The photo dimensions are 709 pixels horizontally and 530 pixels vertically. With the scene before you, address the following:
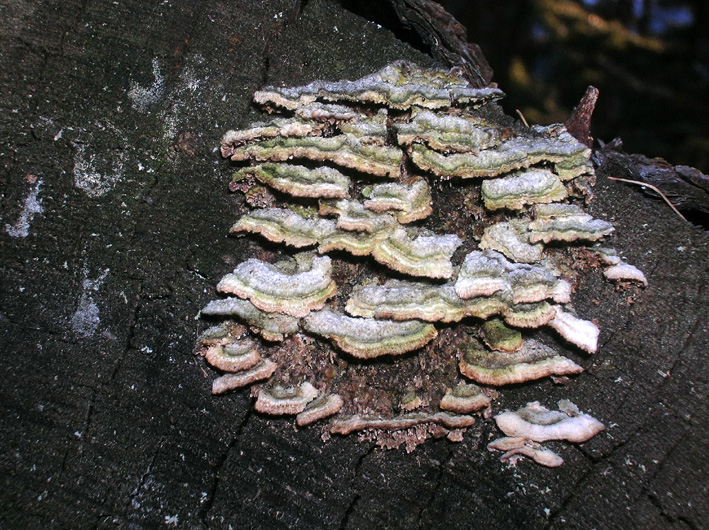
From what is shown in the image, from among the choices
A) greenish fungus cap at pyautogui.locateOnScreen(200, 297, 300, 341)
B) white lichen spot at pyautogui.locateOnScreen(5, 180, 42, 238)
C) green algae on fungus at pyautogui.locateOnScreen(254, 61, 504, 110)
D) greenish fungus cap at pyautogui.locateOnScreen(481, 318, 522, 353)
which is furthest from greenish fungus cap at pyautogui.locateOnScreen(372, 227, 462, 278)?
white lichen spot at pyautogui.locateOnScreen(5, 180, 42, 238)

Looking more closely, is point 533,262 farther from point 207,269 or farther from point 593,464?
point 207,269

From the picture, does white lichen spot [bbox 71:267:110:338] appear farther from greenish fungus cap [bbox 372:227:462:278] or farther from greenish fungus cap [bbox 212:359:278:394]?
greenish fungus cap [bbox 372:227:462:278]

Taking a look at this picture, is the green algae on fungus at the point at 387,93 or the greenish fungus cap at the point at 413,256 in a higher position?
the green algae on fungus at the point at 387,93

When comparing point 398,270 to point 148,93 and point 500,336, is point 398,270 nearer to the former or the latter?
point 500,336

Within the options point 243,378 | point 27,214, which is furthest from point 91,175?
point 243,378

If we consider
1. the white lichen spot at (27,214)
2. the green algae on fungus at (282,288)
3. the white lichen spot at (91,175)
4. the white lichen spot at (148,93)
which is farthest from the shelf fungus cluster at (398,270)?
the white lichen spot at (27,214)

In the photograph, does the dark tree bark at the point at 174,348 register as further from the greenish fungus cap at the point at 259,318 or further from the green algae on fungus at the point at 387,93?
Result: the green algae on fungus at the point at 387,93
